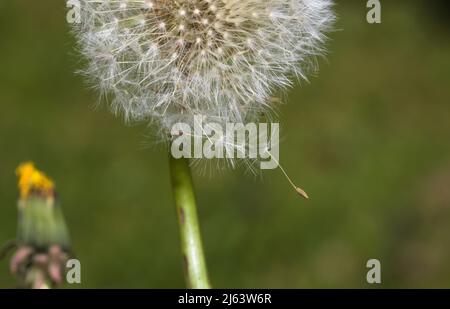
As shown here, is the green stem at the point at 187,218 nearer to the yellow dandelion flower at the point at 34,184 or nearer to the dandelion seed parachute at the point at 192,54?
the dandelion seed parachute at the point at 192,54

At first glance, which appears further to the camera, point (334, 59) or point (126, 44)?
point (334, 59)

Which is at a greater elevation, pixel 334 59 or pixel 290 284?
pixel 334 59

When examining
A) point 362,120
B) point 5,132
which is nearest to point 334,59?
point 362,120

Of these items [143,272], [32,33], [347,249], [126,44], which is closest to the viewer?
[126,44]

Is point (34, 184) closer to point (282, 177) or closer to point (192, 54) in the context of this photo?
point (192, 54)

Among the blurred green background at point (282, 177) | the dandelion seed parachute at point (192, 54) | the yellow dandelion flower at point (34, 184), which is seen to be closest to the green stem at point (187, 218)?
the dandelion seed parachute at point (192, 54)

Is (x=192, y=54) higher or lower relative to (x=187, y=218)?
higher

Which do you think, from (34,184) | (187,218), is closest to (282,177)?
(34,184)

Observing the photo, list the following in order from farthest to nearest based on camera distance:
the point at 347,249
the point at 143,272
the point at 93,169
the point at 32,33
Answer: the point at 32,33, the point at 93,169, the point at 347,249, the point at 143,272

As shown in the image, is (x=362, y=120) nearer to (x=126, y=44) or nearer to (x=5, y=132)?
(x=5, y=132)
